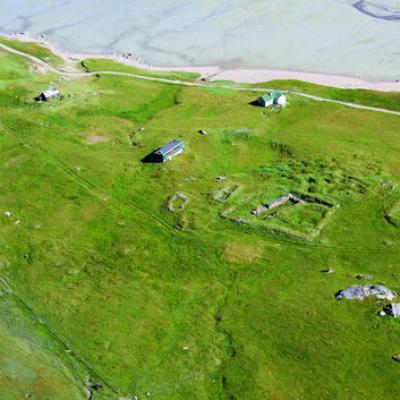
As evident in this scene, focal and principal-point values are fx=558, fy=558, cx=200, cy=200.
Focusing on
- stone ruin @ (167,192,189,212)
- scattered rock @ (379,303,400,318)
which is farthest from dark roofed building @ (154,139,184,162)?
scattered rock @ (379,303,400,318)

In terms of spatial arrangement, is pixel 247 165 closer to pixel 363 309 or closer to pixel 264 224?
pixel 264 224

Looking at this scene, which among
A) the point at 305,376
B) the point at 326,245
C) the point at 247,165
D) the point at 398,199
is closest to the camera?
the point at 305,376

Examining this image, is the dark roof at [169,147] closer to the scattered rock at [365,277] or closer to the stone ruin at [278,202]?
the stone ruin at [278,202]

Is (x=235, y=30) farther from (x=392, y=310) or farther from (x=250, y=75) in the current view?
(x=392, y=310)

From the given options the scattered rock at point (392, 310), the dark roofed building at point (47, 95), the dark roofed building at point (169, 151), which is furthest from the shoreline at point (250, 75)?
the scattered rock at point (392, 310)

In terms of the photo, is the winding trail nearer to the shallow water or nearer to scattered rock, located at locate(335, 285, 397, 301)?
the shallow water

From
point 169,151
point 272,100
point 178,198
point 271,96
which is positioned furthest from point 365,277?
point 271,96

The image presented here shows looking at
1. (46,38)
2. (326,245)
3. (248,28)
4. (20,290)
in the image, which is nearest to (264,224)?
(326,245)
